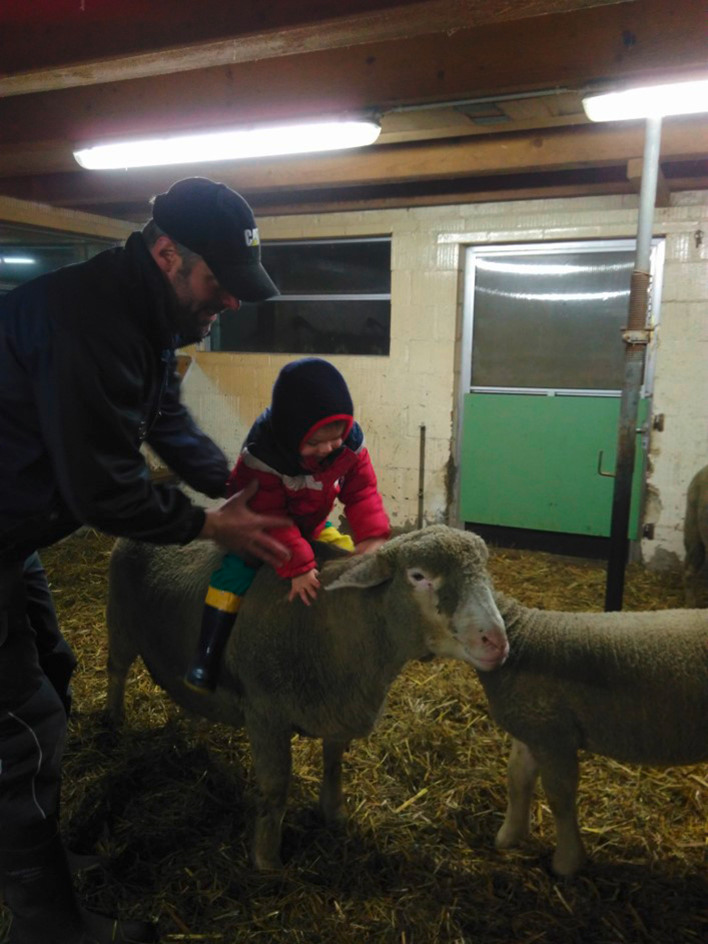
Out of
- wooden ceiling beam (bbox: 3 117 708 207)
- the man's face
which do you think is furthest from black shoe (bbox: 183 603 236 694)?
wooden ceiling beam (bbox: 3 117 708 207)

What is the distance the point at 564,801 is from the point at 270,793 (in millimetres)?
1150

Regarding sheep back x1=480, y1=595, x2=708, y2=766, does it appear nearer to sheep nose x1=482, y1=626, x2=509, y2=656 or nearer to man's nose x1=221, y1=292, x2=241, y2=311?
sheep nose x1=482, y1=626, x2=509, y2=656

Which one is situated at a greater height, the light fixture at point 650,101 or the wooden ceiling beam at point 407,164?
the wooden ceiling beam at point 407,164

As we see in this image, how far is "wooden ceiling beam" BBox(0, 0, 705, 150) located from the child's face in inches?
67.7

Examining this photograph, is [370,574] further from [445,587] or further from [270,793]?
[270,793]

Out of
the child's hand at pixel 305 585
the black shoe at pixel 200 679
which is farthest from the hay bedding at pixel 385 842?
the child's hand at pixel 305 585

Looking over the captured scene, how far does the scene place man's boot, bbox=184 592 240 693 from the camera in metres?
2.76

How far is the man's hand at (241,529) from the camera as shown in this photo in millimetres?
2316

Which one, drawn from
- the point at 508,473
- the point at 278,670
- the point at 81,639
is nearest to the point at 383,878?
the point at 278,670

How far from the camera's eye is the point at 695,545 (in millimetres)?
5688

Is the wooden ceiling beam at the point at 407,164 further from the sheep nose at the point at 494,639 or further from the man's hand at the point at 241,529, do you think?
the sheep nose at the point at 494,639

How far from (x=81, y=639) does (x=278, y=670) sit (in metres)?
2.79

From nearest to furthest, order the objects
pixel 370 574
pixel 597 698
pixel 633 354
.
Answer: pixel 370 574
pixel 597 698
pixel 633 354

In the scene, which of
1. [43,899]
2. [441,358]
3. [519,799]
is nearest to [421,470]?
[441,358]
